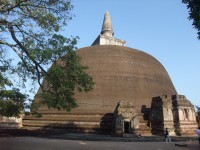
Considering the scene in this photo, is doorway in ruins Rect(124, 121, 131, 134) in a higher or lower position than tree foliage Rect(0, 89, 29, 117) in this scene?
lower

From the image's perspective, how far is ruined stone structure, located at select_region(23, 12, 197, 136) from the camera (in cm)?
2656

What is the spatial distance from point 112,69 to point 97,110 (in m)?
5.54

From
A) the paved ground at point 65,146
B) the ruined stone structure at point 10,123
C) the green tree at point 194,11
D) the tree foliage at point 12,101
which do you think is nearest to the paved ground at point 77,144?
the paved ground at point 65,146

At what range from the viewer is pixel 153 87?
31891mm

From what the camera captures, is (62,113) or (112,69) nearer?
(62,113)

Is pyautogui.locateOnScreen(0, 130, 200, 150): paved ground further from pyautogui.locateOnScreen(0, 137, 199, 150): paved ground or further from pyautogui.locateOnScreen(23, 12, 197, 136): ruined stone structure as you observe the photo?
pyautogui.locateOnScreen(23, 12, 197, 136): ruined stone structure

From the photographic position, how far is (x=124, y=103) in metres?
26.3

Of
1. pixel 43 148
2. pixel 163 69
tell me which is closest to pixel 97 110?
pixel 163 69

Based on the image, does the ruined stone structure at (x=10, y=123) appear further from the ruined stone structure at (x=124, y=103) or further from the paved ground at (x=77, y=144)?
the paved ground at (x=77, y=144)

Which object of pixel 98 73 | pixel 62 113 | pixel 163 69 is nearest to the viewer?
pixel 62 113

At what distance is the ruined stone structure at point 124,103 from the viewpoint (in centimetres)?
2656

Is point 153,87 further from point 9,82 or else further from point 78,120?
point 9,82

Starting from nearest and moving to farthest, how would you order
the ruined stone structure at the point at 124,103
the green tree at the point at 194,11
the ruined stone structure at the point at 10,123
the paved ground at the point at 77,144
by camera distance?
1. the green tree at the point at 194,11
2. the paved ground at the point at 77,144
3. the ruined stone structure at the point at 124,103
4. the ruined stone structure at the point at 10,123

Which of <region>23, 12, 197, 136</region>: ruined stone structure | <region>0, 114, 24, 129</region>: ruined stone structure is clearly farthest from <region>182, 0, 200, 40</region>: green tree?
<region>0, 114, 24, 129</region>: ruined stone structure
